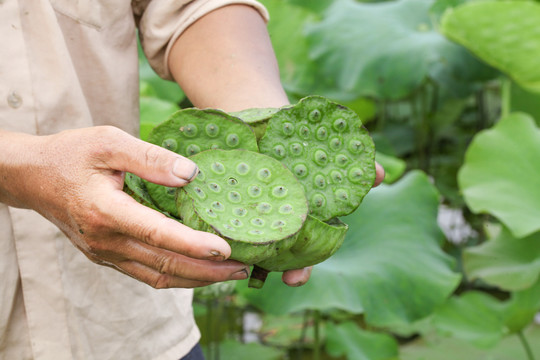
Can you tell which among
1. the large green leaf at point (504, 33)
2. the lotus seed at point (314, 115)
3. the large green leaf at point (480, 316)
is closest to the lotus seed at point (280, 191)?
the lotus seed at point (314, 115)

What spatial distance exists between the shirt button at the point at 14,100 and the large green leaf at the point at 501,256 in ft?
4.71

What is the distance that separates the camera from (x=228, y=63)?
2.58 ft

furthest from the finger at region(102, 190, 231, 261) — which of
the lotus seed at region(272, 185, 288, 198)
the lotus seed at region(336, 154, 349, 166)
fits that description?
the lotus seed at region(336, 154, 349, 166)

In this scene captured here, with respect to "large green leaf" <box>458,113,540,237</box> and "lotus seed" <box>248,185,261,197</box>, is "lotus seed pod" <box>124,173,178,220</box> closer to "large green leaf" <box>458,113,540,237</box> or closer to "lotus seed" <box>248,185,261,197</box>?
"lotus seed" <box>248,185,261,197</box>

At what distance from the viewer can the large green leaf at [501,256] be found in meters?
1.82

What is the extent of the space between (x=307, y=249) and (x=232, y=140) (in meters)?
0.13

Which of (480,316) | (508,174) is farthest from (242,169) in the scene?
(480,316)

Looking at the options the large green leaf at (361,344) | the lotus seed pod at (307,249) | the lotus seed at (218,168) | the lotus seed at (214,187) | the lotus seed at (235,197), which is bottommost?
the large green leaf at (361,344)

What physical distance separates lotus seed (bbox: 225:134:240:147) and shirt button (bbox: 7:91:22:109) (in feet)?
0.74

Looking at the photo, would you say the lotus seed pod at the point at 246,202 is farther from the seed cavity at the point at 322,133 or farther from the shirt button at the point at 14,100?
the shirt button at the point at 14,100

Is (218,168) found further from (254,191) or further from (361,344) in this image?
(361,344)

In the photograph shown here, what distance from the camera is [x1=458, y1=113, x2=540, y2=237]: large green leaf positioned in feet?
5.37

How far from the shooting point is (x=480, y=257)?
Result: 188 cm

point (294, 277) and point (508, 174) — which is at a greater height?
point (294, 277)
